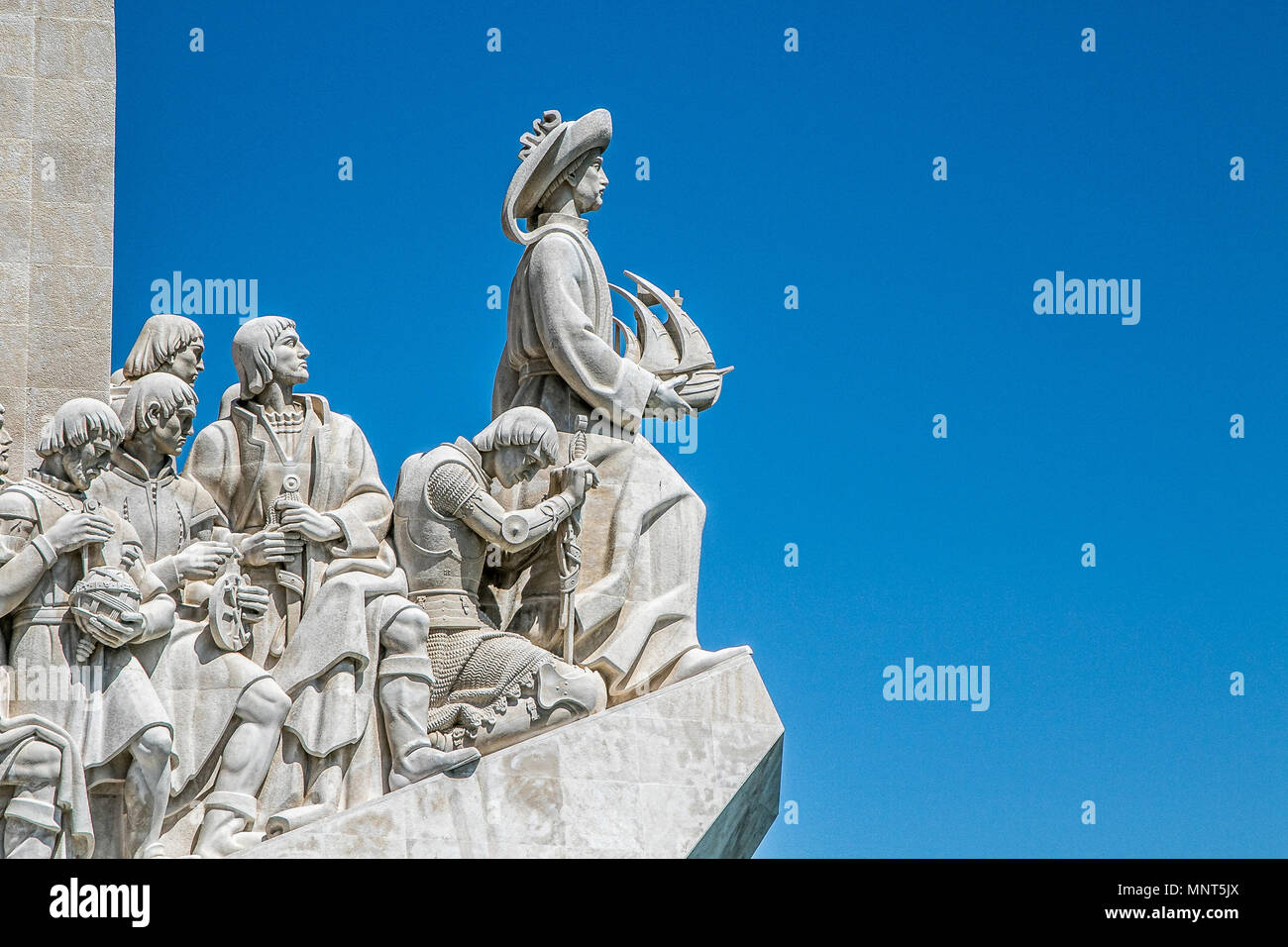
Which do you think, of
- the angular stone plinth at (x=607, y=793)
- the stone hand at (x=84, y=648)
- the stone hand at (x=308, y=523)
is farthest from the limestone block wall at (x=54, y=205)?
the angular stone plinth at (x=607, y=793)

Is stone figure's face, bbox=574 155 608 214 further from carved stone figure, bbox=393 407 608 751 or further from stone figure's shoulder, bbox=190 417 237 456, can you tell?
stone figure's shoulder, bbox=190 417 237 456

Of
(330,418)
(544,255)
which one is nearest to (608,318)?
(544,255)

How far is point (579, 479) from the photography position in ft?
44.0

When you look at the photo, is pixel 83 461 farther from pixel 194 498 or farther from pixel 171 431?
pixel 194 498

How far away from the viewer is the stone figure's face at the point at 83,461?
12359 mm

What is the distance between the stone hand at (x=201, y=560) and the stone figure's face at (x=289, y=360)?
101 centimetres

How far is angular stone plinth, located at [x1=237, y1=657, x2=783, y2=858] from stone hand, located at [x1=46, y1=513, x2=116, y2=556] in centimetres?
171

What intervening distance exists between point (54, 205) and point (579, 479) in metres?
3.36

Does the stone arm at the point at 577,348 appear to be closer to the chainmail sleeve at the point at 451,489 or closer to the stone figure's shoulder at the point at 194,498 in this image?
the chainmail sleeve at the point at 451,489

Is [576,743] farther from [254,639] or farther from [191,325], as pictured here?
[191,325]

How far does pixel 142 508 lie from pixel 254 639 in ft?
2.88

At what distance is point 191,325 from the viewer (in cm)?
1335

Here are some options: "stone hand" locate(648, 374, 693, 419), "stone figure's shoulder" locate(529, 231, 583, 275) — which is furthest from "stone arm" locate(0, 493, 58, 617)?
"stone hand" locate(648, 374, 693, 419)
